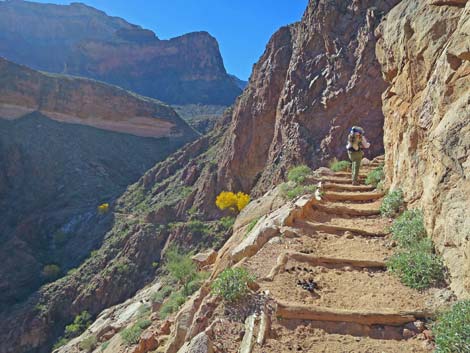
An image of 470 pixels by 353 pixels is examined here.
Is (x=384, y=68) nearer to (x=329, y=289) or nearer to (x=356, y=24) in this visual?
(x=329, y=289)

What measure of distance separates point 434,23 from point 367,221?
11.4ft

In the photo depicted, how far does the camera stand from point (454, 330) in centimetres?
321

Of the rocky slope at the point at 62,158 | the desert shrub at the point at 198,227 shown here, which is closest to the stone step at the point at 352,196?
the desert shrub at the point at 198,227

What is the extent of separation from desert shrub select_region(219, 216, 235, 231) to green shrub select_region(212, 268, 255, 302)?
914 inches

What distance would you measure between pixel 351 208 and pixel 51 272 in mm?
28609

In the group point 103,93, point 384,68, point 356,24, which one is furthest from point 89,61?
point 384,68

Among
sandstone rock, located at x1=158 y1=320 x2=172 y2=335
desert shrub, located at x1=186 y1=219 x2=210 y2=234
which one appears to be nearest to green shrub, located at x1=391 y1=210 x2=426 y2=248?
sandstone rock, located at x1=158 y1=320 x2=172 y2=335

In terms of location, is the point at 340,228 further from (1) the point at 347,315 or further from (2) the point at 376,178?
(2) the point at 376,178

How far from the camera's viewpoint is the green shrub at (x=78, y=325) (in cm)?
2239

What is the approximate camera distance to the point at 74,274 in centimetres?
2828

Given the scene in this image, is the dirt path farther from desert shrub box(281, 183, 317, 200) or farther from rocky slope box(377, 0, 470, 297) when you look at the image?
desert shrub box(281, 183, 317, 200)

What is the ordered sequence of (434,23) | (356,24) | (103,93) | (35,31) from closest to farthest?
(434,23)
(356,24)
(103,93)
(35,31)

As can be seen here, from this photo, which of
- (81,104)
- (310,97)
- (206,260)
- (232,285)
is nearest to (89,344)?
(206,260)

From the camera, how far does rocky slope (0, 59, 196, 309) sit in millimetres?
32938
